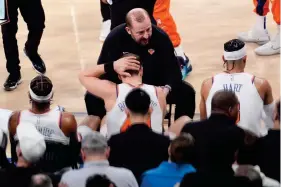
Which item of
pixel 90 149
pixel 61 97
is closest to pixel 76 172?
pixel 90 149

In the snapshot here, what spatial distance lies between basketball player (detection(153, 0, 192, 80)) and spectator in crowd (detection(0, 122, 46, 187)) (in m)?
3.14

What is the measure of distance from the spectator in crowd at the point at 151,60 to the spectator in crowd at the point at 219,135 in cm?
124

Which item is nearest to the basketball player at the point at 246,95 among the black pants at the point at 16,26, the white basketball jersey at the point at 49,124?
the white basketball jersey at the point at 49,124

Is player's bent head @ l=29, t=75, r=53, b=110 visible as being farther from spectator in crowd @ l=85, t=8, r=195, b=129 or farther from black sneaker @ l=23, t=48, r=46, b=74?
black sneaker @ l=23, t=48, r=46, b=74

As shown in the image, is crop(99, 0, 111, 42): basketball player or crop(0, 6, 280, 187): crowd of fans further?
crop(99, 0, 111, 42): basketball player

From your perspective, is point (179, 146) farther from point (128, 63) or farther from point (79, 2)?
point (79, 2)

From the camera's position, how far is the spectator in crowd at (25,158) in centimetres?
411

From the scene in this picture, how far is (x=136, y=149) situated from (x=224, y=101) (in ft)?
2.07

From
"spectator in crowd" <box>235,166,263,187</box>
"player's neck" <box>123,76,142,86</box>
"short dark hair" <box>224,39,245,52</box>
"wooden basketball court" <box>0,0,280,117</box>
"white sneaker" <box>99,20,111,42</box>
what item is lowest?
"wooden basketball court" <box>0,0,280,117</box>

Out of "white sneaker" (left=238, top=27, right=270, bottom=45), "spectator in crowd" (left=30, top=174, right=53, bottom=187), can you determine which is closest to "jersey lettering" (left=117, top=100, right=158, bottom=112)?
"spectator in crowd" (left=30, top=174, right=53, bottom=187)

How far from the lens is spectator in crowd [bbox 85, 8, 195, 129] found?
6.02 m

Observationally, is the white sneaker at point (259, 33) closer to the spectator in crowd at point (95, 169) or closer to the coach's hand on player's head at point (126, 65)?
the coach's hand on player's head at point (126, 65)

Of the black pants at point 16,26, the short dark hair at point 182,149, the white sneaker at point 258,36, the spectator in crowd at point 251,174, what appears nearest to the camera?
the spectator in crowd at point 251,174

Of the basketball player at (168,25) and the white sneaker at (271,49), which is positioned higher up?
the basketball player at (168,25)
